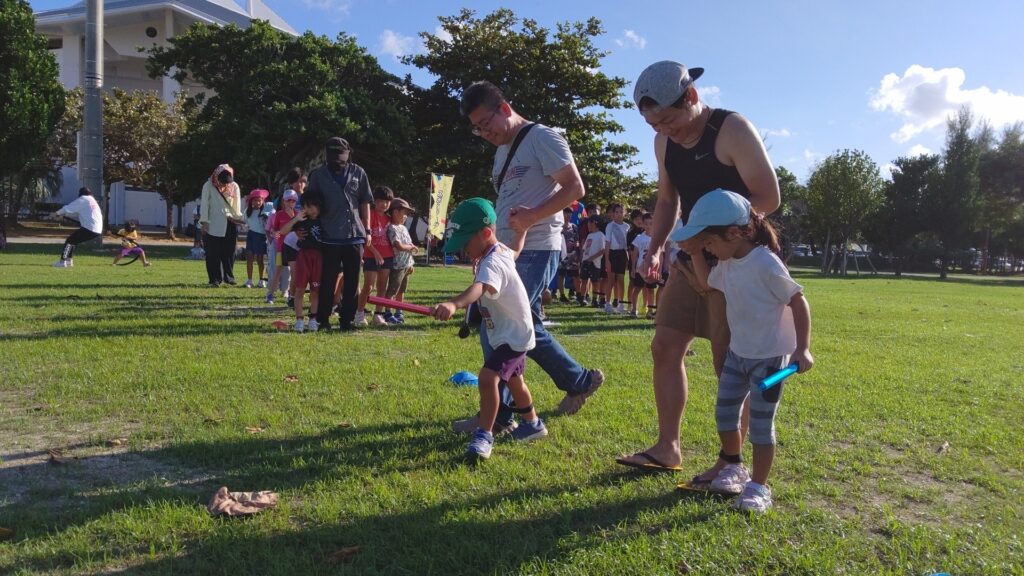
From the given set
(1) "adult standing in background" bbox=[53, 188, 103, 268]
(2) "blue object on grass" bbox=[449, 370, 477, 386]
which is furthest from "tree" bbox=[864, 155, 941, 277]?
(2) "blue object on grass" bbox=[449, 370, 477, 386]

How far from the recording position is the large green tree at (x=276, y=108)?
2488cm

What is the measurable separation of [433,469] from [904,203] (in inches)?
2057

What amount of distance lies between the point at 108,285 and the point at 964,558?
1286cm

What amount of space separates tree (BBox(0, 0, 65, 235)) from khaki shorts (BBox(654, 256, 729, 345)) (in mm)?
26159

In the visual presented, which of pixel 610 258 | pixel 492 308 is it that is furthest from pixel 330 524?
pixel 610 258

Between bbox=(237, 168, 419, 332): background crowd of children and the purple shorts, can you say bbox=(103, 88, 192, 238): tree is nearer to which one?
bbox=(237, 168, 419, 332): background crowd of children

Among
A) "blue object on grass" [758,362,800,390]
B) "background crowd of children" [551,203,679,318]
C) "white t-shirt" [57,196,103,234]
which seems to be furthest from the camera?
"white t-shirt" [57,196,103,234]

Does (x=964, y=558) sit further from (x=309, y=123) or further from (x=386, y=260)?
(x=309, y=123)

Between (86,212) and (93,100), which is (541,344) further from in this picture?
(93,100)

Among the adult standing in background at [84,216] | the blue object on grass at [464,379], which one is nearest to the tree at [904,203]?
the adult standing in background at [84,216]

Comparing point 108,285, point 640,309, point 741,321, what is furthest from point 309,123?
point 741,321

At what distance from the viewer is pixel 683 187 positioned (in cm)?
352

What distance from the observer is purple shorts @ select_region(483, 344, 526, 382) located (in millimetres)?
3773

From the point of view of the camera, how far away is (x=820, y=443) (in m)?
4.13
